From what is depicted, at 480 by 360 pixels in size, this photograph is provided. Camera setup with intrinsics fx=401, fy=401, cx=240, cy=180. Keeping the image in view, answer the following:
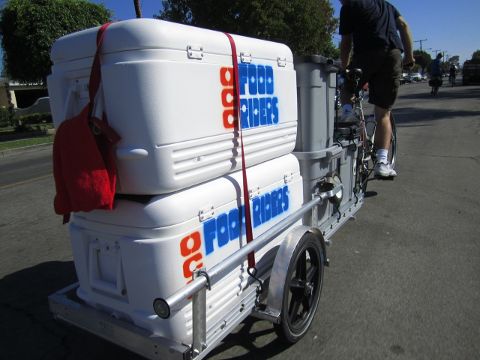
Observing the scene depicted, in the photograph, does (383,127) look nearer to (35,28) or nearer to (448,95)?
(35,28)

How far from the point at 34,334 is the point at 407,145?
25.9ft

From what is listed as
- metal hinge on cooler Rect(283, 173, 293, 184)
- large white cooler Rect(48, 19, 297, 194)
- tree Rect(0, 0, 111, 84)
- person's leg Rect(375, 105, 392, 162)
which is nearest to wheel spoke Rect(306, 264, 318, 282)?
metal hinge on cooler Rect(283, 173, 293, 184)

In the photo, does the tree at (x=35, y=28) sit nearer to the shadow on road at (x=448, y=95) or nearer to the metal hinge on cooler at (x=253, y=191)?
the metal hinge on cooler at (x=253, y=191)

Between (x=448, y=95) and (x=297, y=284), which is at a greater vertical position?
(x=448, y=95)

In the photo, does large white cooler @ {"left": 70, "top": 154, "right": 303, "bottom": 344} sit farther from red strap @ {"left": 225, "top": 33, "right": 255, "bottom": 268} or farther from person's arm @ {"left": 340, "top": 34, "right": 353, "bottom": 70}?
person's arm @ {"left": 340, "top": 34, "right": 353, "bottom": 70}

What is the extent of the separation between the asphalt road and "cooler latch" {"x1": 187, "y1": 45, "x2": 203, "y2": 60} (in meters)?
1.72

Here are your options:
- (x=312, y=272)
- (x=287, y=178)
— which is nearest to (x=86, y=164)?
(x=287, y=178)

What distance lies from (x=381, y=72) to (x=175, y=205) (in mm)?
3563

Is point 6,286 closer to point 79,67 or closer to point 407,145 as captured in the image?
point 79,67

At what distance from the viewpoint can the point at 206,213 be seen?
6.68 feet

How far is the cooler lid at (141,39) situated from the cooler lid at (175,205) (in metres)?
0.69

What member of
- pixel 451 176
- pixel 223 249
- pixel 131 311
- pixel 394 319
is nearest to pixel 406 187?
pixel 451 176

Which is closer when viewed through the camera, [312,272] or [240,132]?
[240,132]

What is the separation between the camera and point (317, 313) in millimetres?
2787
